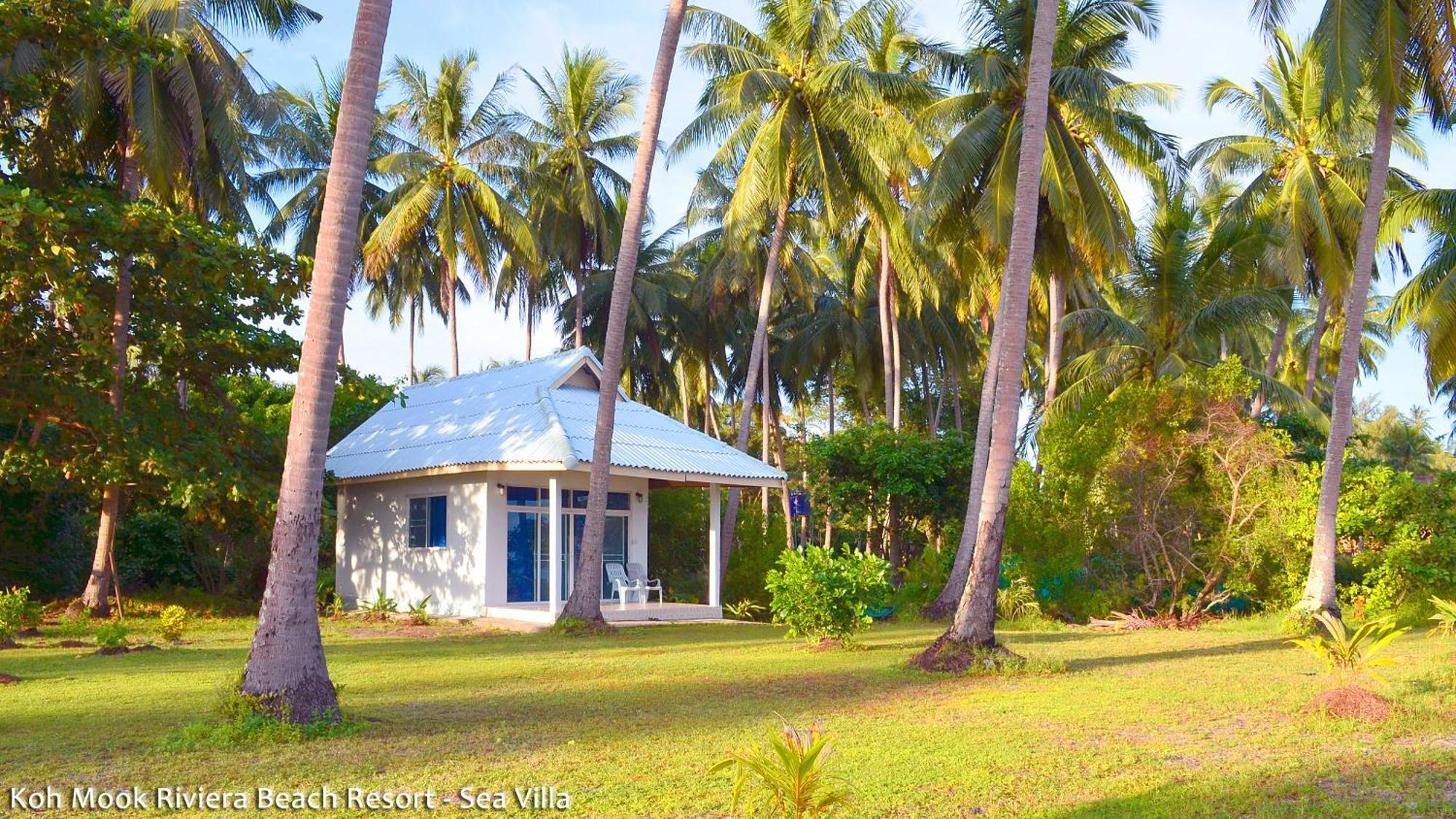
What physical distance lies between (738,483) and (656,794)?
15.1 m

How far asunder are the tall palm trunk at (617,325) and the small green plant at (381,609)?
200 inches

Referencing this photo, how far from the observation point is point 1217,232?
25.8 meters

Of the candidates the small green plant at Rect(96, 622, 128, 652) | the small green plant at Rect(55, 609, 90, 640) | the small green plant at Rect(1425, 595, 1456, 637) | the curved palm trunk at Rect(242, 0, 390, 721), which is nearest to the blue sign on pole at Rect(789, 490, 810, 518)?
the small green plant at Rect(1425, 595, 1456, 637)

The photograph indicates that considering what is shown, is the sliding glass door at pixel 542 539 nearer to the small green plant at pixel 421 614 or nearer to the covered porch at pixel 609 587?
the covered porch at pixel 609 587

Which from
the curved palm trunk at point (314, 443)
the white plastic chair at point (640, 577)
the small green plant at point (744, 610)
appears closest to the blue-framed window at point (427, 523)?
the white plastic chair at point (640, 577)

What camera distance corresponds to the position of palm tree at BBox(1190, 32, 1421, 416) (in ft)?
77.7

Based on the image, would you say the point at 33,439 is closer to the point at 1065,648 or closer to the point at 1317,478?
the point at 1065,648

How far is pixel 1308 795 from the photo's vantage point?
6.28 metres

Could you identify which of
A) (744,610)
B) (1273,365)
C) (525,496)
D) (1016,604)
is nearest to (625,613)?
(525,496)

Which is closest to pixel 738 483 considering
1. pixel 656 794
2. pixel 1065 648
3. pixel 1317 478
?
pixel 1065 648

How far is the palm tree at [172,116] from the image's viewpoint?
58.6 feet

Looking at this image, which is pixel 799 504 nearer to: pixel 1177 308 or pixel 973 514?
pixel 1177 308

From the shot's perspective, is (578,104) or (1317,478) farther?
(578,104)

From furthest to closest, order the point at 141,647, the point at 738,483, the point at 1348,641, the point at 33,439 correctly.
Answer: the point at 738,483 → the point at 33,439 → the point at 141,647 → the point at 1348,641
